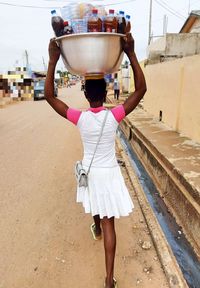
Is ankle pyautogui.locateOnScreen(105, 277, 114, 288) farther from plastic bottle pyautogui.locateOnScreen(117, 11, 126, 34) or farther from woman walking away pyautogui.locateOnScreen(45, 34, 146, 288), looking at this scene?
plastic bottle pyautogui.locateOnScreen(117, 11, 126, 34)

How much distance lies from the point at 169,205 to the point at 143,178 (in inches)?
56.9

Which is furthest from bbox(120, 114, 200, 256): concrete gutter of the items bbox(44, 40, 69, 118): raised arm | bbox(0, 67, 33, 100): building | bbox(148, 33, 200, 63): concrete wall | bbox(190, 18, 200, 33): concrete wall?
bbox(190, 18, 200, 33): concrete wall

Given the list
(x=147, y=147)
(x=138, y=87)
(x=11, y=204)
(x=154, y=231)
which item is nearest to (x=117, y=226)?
(x=154, y=231)

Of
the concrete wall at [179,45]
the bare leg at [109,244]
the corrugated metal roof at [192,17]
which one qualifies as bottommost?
the bare leg at [109,244]

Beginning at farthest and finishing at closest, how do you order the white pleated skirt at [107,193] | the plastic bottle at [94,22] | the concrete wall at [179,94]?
1. the concrete wall at [179,94]
2. the white pleated skirt at [107,193]
3. the plastic bottle at [94,22]

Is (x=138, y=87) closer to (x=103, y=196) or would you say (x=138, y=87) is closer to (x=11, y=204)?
(x=103, y=196)

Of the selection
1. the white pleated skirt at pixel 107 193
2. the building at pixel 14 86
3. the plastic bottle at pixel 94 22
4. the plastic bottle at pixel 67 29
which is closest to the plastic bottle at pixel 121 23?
the plastic bottle at pixel 94 22

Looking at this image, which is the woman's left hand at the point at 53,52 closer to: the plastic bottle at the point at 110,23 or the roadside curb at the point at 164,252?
the plastic bottle at the point at 110,23

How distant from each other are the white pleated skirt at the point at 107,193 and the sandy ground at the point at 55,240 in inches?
29.2

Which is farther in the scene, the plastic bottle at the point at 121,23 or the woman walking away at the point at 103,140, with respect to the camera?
the woman walking away at the point at 103,140

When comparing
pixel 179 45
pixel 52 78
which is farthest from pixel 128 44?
pixel 179 45

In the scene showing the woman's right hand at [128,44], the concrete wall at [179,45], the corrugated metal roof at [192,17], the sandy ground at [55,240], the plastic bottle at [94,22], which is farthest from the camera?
the corrugated metal roof at [192,17]

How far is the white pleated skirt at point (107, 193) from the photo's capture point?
2414 millimetres

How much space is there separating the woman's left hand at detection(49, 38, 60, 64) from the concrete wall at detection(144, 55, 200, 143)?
4.61m
